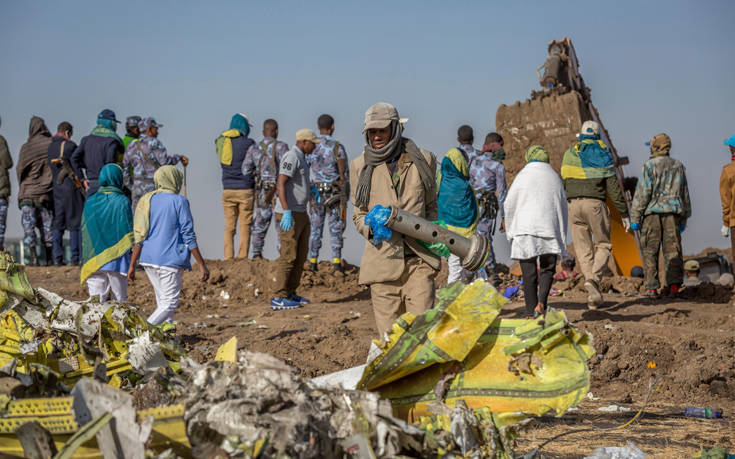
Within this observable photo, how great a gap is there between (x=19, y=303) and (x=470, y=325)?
2.15 metres

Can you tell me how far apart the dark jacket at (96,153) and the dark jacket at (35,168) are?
1686mm

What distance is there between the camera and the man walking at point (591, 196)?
883 cm

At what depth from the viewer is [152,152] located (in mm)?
10336

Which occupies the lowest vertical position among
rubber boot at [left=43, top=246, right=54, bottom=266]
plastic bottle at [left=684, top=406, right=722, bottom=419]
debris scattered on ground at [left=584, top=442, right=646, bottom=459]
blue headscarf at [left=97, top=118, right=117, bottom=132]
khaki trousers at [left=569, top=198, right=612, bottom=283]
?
plastic bottle at [left=684, top=406, right=722, bottom=419]

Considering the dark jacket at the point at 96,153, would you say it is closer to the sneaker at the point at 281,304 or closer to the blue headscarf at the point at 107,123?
the blue headscarf at the point at 107,123

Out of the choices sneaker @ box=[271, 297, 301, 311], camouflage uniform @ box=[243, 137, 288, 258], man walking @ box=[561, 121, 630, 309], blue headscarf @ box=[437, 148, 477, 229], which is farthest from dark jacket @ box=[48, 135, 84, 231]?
man walking @ box=[561, 121, 630, 309]

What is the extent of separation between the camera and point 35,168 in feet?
38.5

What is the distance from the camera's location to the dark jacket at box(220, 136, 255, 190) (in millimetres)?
11422

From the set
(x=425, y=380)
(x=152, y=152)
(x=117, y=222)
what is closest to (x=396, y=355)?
(x=425, y=380)

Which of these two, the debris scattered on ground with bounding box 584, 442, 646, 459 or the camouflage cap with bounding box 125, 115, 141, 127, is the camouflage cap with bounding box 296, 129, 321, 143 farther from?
the debris scattered on ground with bounding box 584, 442, 646, 459

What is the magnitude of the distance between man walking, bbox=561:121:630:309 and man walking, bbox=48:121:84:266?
749 centimetres

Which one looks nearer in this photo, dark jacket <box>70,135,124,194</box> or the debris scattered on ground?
the debris scattered on ground

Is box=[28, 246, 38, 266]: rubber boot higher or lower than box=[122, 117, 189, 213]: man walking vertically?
lower

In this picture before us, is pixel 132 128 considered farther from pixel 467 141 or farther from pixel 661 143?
pixel 661 143
